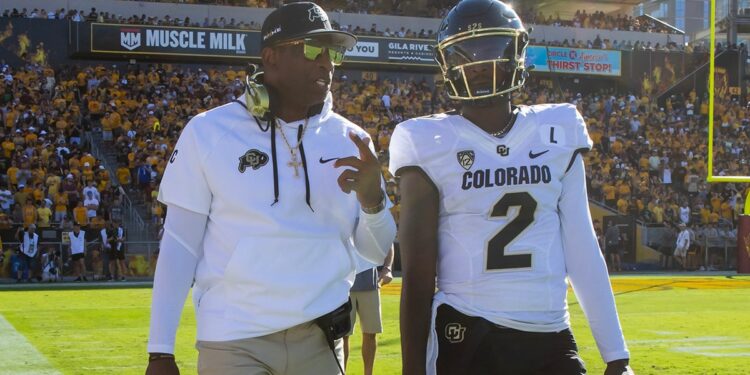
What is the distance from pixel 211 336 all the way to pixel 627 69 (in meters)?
34.0

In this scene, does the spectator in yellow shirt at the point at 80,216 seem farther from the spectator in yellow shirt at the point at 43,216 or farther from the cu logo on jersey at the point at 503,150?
the cu logo on jersey at the point at 503,150

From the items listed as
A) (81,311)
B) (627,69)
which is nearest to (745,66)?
(627,69)

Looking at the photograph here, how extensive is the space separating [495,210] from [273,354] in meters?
0.79

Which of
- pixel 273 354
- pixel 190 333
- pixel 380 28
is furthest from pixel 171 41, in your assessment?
pixel 273 354

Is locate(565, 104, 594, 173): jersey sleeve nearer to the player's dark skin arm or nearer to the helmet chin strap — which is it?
the helmet chin strap

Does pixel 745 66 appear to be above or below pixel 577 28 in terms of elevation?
below

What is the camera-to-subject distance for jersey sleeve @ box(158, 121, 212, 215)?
3.05 m

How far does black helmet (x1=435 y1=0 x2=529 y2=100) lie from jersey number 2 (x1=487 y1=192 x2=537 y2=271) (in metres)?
0.34

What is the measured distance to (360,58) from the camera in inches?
1275

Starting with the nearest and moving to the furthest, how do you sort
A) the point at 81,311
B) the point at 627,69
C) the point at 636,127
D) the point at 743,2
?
the point at 81,311, the point at 743,2, the point at 636,127, the point at 627,69

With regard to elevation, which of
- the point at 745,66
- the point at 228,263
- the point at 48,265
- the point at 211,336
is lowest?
the point at 48,265

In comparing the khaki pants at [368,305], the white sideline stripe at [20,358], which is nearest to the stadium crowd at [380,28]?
the white sideline stripe at [20,358]

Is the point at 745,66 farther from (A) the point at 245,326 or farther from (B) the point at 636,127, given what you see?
(A) the point at 245,326

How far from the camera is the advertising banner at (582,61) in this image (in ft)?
112
